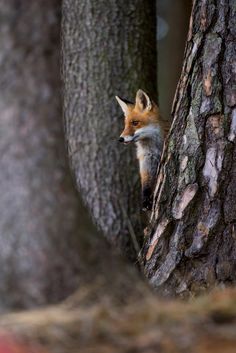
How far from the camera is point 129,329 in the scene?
117 inches

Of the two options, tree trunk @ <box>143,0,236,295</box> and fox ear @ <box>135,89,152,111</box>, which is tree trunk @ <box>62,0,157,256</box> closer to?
fox ear @ <box>135,89,152,111</box>

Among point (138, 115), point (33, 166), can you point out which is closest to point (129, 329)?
point (33, 166)

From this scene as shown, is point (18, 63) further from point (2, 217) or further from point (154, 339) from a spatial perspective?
point (154, 339)

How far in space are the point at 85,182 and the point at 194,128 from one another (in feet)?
8.23

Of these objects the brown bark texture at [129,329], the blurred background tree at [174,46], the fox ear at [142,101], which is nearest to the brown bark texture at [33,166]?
the brown bark texture at [129,329]

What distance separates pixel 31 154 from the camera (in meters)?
3.60

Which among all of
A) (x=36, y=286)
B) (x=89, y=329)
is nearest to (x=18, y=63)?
(x=36, y=286)

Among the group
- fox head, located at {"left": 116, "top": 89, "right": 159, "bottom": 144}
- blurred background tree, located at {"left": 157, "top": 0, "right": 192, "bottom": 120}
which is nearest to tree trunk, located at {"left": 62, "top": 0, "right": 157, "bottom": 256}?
fox head, located at {"left": 116, "top": 89, "right": 159, "bottom": 144}

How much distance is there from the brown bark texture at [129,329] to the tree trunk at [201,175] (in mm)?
1740

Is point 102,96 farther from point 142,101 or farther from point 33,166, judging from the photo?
point 33,166

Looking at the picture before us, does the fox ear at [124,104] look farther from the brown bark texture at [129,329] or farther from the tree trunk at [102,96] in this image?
the brown bark texture at [129,329]

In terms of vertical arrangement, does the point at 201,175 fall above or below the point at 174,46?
above

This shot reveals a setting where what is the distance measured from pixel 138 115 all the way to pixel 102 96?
0.46 meters

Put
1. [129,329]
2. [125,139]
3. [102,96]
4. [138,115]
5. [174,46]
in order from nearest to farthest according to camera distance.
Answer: [129,329] < [125,139] < [102,96] < [138,115] < [174,46]
